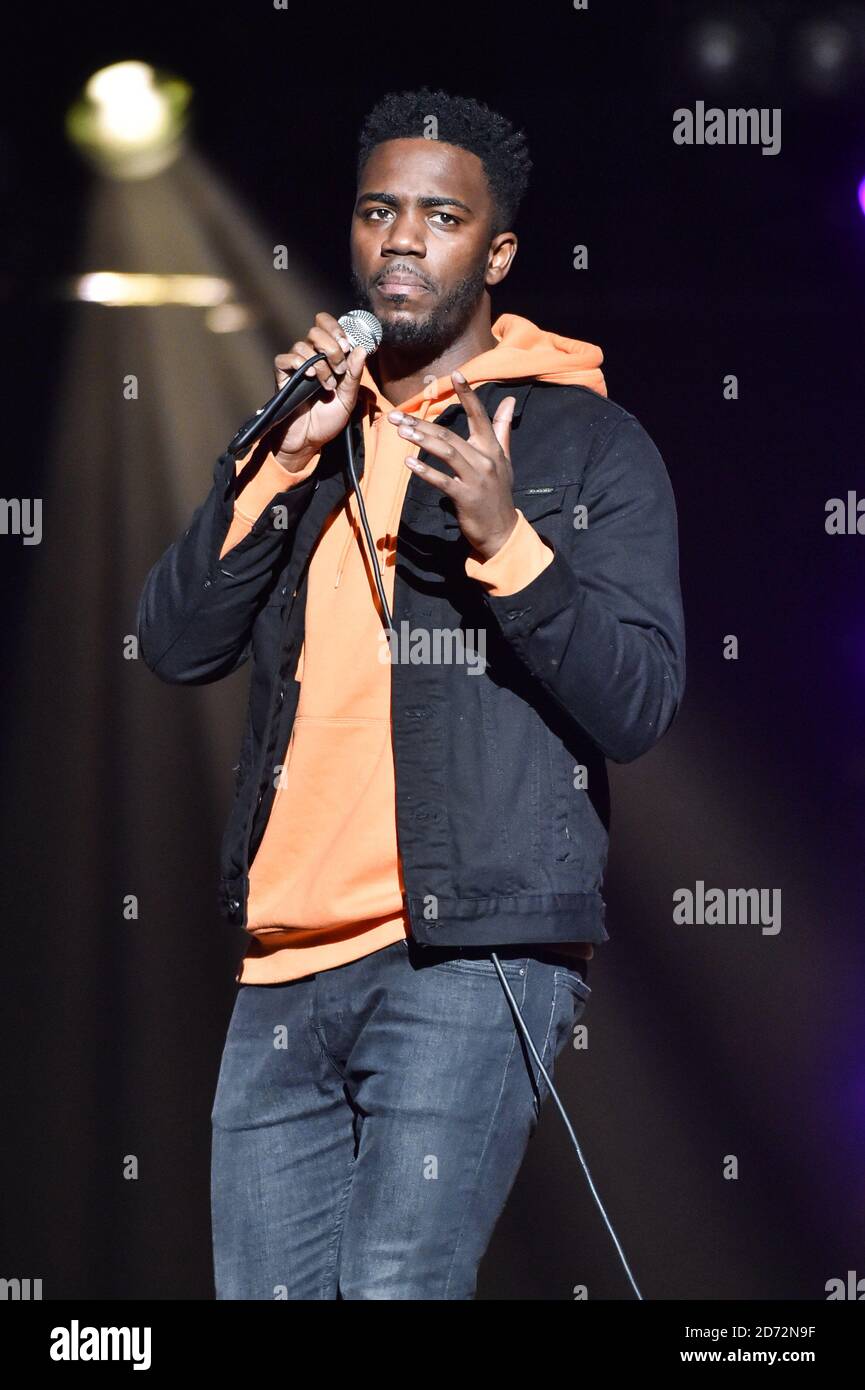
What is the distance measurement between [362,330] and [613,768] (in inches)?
58.7

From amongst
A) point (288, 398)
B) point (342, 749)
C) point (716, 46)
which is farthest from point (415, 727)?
point (716, 46)

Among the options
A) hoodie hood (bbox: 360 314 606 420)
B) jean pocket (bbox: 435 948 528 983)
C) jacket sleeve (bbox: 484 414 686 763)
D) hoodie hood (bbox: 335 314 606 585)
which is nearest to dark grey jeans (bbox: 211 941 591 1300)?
jean pocket (bbox: 435 948 528 983)

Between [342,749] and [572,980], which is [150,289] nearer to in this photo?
[342,749]

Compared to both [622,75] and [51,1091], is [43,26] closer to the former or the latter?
[622,75]

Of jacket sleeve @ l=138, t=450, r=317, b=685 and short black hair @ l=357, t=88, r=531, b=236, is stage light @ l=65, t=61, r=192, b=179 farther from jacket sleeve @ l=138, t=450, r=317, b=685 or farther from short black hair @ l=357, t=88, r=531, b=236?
jacket sleeve @ l=138, t=450, r=317, b=685

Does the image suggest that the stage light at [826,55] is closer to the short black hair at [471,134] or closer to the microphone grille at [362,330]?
the short black hair at [471,134]

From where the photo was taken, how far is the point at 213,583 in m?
1.89

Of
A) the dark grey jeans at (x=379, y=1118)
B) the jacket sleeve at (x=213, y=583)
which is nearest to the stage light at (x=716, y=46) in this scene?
the jacket sleeve at (x=213, y=583)

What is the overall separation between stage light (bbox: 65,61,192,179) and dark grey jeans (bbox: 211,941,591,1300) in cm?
182

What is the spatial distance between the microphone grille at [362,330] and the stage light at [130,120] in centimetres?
134

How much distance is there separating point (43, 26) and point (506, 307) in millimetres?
975

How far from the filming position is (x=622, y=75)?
297 cm

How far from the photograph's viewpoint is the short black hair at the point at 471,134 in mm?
2072
